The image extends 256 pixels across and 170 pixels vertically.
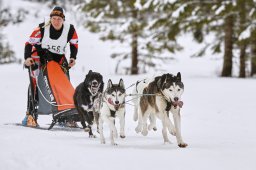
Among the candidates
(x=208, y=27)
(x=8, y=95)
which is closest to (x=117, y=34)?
(x=208, y=27)

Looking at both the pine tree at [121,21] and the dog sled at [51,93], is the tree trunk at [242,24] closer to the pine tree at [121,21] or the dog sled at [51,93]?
the pine tree at [121,21]

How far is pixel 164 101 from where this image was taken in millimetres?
6008

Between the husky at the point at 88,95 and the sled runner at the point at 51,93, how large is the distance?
10.5 inches

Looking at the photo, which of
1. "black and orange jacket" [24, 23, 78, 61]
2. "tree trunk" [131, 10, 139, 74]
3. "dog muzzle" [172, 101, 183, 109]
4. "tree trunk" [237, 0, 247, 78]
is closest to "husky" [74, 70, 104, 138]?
"black and orange jacket" [24, 23, 78, 61]

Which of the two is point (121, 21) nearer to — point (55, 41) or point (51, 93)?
point (55, 41)

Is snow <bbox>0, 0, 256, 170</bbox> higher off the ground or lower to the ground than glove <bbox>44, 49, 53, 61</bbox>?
lower

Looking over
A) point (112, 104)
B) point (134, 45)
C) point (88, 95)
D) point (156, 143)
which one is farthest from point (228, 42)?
point (112, 104)

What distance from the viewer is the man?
7.25 metres

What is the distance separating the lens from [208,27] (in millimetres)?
19234

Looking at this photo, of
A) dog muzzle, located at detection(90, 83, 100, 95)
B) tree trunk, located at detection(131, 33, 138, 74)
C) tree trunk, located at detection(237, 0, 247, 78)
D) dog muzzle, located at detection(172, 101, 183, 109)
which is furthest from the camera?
tree trunk, located at detection(131, 33, 138, 74)

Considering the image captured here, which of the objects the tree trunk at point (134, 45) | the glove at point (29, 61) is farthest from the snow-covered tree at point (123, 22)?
the glove at point (29, 61)

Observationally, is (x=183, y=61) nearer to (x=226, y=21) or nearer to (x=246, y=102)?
(x=226, y=21)

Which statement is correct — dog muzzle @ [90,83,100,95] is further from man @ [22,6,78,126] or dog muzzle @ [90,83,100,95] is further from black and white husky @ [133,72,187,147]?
man @ [22,6,78,126]

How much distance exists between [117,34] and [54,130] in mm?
14334
